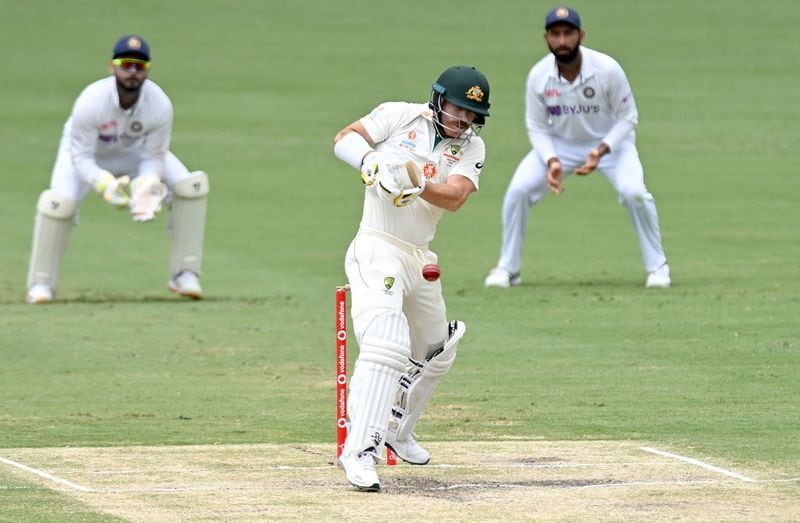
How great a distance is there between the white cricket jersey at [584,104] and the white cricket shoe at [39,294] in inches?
153

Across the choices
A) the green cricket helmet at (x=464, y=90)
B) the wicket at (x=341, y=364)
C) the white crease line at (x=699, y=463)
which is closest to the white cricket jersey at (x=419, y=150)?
the green cricket helmet at (x=464, y=90)

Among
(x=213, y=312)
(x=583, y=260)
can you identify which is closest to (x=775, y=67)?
(x=583, y=260)

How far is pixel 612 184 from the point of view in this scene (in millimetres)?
14031

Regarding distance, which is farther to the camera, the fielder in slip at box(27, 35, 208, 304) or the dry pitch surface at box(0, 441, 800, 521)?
the fielder in slip at box(27, 35, 208, 304)

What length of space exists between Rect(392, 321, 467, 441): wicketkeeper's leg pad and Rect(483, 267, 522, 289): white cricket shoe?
6.16m

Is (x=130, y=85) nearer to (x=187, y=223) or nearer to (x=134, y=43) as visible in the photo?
(x=134, y=43)

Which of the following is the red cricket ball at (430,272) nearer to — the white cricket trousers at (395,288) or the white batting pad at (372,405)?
the white cricket trousers at (395,288)

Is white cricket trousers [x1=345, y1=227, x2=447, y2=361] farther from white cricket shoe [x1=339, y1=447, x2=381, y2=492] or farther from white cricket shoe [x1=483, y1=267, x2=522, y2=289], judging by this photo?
white cricket shoe [x1=483, y1=267, x2=522, y2=289]

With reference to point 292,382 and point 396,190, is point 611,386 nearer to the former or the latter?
point 292,382

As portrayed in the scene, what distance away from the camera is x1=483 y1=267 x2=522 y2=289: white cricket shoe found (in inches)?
554

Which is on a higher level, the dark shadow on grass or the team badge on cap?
the team badge on cap

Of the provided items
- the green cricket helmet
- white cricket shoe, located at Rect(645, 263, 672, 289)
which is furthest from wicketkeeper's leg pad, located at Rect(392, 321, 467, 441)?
white cricket shoe, located at Rect(645, 263, 672, 289)

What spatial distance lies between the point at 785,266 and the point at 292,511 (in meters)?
8.90

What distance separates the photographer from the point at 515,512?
22.4 ft
